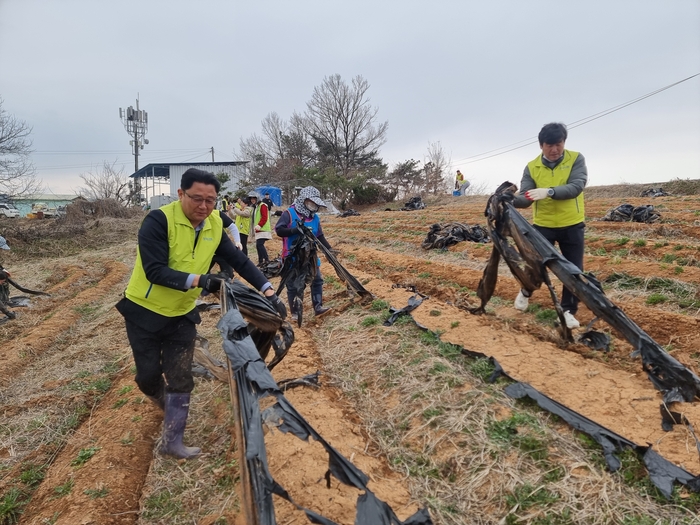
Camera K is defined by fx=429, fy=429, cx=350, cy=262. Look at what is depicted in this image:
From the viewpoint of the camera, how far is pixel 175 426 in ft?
9.21

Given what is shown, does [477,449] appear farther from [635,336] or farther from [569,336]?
[569,336]

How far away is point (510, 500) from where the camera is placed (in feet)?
7.16

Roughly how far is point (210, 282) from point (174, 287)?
20 cm

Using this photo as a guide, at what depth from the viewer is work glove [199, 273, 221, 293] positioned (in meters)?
2.47

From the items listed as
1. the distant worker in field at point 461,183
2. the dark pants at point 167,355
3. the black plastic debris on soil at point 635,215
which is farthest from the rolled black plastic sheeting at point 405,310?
the distant worker in field at point 461,183

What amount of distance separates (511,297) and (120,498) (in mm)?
4626

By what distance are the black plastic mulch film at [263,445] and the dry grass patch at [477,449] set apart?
677 mm

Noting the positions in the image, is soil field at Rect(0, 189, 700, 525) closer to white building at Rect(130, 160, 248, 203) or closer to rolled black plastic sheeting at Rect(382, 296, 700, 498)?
rolled black plastic sheeting at Rect(382, 296, 700, 498)

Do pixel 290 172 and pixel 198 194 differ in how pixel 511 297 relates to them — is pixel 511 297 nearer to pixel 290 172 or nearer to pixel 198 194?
pixel 198 194

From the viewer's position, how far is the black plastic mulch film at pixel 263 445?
5.01 ft

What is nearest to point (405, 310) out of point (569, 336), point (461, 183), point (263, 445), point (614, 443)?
point (569, 336)

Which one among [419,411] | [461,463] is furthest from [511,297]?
[461,463]

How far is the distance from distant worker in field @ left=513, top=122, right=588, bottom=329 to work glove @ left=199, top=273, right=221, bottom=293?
2.66 meters

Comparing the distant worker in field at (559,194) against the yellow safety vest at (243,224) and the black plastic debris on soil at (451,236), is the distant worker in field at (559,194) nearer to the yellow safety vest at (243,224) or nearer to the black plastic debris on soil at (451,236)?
the black plastic debris on soil at (451,236)
